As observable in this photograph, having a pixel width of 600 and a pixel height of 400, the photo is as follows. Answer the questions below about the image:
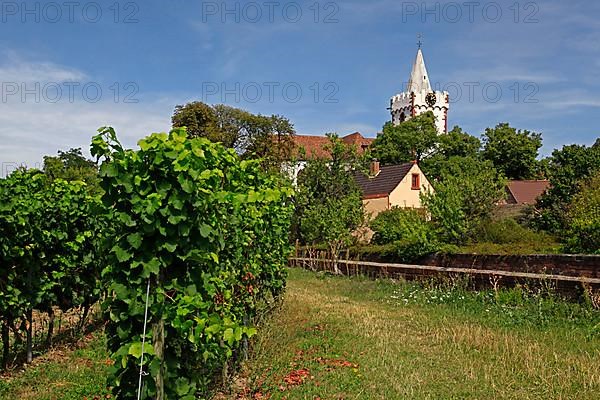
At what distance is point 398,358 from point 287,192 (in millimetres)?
3034

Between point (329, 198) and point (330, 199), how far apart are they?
26.5 inches

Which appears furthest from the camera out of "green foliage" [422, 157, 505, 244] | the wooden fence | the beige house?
the beige house

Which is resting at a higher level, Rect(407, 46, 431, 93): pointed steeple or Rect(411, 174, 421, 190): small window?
Rect(407, 46, 431, 93): pointed steeple

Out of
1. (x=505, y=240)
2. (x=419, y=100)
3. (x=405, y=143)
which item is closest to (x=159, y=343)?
(x=505, y=240)

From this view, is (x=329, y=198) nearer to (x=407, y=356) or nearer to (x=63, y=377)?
(x=407, y=356)

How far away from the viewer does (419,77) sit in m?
78.5

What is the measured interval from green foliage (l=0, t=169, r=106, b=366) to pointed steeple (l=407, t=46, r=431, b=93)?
71086mm

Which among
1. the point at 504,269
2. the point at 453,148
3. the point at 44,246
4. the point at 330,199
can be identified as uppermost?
the point at 453,148

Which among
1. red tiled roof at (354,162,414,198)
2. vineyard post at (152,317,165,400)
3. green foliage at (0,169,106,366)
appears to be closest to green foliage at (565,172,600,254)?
green foliage at (0,169,106,366)

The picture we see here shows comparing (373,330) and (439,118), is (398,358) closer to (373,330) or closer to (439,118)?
(373,330)

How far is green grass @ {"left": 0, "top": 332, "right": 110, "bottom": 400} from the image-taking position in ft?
20.9

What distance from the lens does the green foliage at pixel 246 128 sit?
43500 mm

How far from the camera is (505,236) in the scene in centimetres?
1922

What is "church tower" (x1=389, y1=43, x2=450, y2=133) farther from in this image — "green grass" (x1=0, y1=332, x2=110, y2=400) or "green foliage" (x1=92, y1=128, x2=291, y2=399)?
"green foliage" (x1=92, y1=128, x2=291, y2=399)
